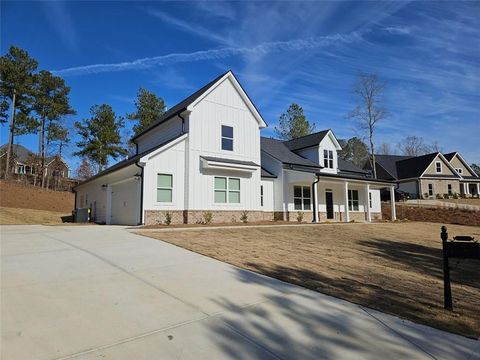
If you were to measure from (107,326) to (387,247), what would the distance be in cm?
1057

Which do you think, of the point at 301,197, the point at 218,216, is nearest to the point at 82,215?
the point at 218,216

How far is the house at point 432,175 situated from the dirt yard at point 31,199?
1714 inches

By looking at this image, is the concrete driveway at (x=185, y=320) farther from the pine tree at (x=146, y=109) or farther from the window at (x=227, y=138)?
the pine tree at (x=146, y=109)

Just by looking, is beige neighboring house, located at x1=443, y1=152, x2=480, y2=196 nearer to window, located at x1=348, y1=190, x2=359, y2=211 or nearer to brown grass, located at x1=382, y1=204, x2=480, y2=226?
brown grass, located at x1=382, y1=204, x2=480, y2=226

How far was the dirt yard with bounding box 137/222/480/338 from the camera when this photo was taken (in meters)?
5.07

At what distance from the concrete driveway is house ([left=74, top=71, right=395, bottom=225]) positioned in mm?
10735

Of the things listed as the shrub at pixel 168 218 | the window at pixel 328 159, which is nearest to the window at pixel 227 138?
the shrub at pixel 168 218

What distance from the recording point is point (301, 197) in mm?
23953

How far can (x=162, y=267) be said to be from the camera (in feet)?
22.1

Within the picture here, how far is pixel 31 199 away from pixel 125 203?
20.5 meters

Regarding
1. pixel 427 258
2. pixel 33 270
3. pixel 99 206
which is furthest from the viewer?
pixel 99 206

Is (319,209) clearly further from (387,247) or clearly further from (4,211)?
(4,211)

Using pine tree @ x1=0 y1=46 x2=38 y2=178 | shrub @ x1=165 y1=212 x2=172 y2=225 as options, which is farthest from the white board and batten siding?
pine tree @ x1=0 y1=46 x2=38 y2=178

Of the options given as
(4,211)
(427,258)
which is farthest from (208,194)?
(4,211)
